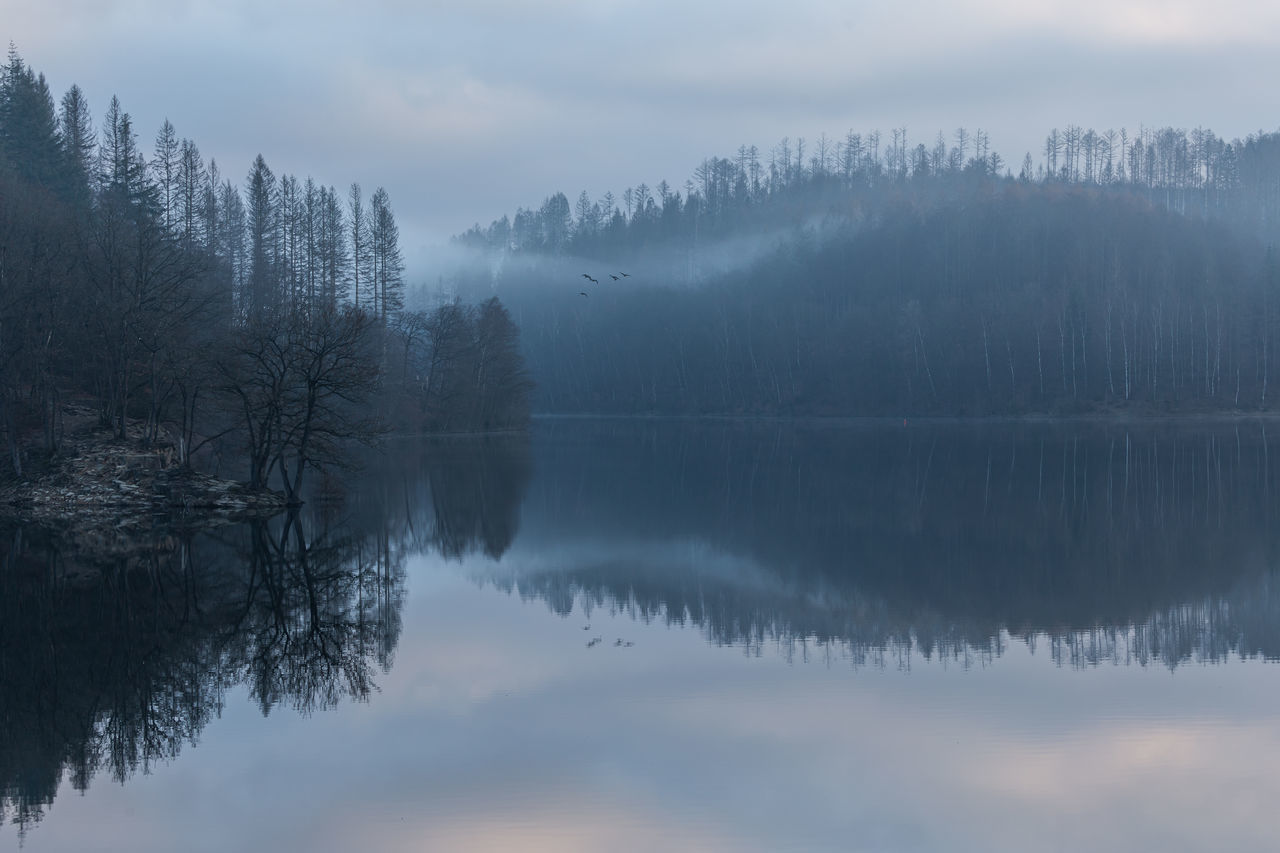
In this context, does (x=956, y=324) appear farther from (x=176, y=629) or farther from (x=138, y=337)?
(x=176, y=629)

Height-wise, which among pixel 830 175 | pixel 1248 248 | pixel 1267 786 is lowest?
pixel 1267 786

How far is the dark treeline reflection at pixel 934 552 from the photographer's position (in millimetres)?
17312

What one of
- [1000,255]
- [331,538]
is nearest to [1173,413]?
[1000,255]

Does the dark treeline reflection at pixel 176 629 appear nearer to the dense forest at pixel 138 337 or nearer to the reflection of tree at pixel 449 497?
the reflection of tree at pixel 449 497

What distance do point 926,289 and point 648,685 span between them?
12130 cm

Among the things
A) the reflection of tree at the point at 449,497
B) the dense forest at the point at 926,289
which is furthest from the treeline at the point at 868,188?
the reflection of tree at the point at 449,497

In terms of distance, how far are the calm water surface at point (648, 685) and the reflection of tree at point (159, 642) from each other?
64 mm

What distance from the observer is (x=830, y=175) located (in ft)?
552

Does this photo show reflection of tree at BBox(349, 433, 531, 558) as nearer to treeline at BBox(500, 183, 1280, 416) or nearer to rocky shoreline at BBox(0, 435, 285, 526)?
rocky shoreline at BBox(0, 435, 285, 526)

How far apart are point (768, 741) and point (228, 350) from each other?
81.2 ft

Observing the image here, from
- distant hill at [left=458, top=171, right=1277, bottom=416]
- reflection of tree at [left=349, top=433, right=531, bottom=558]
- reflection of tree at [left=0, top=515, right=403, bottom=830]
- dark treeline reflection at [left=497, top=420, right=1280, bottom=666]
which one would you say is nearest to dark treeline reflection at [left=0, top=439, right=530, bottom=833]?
reflection of tree at [left=0, top=515, right=403, bottom=830]

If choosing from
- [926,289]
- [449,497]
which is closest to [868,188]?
[926,289]

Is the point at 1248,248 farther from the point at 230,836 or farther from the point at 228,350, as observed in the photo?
the point at 230,836

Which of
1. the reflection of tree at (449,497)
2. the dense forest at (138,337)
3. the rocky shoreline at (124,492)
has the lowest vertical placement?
the reflection of tree at (449,497)
